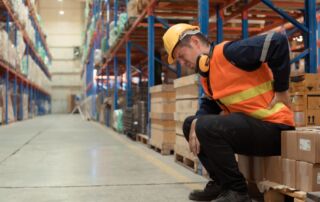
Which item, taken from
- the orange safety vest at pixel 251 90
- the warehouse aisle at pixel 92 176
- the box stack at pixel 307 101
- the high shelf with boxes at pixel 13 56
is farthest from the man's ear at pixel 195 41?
the high shelf with boxes at pixel 13 56

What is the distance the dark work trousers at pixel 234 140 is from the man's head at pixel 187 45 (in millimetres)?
460

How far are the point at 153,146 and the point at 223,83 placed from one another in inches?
171

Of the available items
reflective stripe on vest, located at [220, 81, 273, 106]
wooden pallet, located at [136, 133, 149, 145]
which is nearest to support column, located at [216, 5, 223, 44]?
wooden pallet, located at [136, 133, 149, 145]

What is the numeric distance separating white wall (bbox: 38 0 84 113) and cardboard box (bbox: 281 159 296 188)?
1465 inches

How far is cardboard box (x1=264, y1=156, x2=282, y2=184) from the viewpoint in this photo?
9.13 ft

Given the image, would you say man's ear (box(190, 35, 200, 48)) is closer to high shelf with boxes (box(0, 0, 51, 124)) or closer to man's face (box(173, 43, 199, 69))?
man's face (box(173, 43, 199, 69))

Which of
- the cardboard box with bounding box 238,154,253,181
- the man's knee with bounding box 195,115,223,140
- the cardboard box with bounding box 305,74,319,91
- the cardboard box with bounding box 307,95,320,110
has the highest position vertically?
the cardboard box with bounding box 305,74,319,91

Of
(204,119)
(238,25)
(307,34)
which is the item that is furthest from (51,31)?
(204,119)

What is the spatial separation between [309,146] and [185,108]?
7.80 feet

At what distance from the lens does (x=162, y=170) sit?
475 cm

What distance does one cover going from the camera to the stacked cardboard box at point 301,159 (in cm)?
249

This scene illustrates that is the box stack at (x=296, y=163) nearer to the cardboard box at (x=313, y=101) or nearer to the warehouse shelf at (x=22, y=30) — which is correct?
the cardboard box at (x=313, y=101)

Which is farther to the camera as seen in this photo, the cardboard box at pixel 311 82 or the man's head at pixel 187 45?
the cardboard box at pixel 311 82

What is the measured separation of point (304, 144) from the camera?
2.55 m
